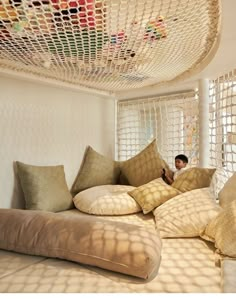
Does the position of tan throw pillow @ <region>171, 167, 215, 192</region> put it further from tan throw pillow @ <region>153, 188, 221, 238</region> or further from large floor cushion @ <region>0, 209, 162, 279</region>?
large floor cushion @ <region>0, 209, 162, 279</region>

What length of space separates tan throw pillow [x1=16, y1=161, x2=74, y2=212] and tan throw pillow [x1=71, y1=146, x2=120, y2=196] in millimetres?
244

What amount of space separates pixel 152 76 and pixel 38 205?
4.65ft

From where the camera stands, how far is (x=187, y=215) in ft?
5.03

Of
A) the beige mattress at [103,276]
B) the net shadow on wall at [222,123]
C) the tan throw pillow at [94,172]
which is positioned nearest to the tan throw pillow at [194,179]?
the net shadow on wall at [222,123]

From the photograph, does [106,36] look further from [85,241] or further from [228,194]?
[228,194]

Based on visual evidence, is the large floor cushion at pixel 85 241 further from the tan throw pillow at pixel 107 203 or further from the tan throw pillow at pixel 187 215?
the tan throw pillow at pixel 107 203

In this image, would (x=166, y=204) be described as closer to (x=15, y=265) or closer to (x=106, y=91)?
(x=15, y=265)

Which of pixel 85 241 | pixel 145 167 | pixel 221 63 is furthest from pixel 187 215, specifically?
pixel 221 63

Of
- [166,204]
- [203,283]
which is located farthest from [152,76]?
[203,283]

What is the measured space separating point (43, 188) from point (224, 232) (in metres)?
1.41

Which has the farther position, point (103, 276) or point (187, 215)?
point (187, 215)

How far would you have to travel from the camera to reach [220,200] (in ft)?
5.68

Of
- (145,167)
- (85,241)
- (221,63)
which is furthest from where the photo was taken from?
(145,167)

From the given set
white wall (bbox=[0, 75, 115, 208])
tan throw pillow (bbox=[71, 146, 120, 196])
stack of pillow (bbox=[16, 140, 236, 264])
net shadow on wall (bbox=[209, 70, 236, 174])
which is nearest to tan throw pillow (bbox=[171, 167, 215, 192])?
stack of pillow (bbox=[16, 140, 236, 264])
